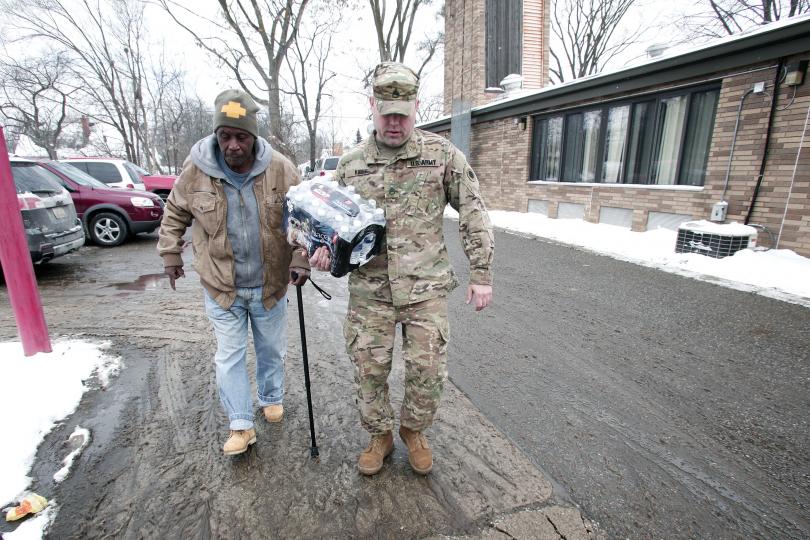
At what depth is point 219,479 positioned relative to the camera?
2.18 m

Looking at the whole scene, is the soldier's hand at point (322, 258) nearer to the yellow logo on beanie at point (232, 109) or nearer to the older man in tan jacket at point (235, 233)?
the older man in tan jacket at point (235, 233)

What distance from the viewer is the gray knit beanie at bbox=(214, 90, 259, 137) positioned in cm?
206

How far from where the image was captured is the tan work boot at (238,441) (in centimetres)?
230

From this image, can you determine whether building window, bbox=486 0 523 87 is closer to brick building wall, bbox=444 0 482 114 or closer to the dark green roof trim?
brick building wall, bbox=444 0 482 114

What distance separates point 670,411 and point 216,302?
9.79 feet

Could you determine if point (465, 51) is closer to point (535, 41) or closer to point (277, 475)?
point (535, 41)

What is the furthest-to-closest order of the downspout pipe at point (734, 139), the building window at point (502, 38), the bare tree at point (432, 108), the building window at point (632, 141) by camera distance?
the bare tree at point (432, 108) < the building window at point (502, 38) < the building window at point (632, 141) < the downspout pipe at point (734, 139)

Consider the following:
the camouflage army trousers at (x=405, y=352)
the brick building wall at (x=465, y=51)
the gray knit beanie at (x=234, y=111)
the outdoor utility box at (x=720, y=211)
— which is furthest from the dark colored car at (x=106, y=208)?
the outdoor utility box at (x=720, y=211)

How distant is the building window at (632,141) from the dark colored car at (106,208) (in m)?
10.3

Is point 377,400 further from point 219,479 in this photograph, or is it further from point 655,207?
point 655,207

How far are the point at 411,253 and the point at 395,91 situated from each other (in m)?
0.76

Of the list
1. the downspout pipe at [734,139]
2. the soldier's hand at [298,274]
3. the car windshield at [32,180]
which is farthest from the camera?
the downspout pipe at [734,139]

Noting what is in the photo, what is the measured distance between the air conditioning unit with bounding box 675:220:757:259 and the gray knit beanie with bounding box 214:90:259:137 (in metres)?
7.28

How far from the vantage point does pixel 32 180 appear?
Answer: 6137 mm
